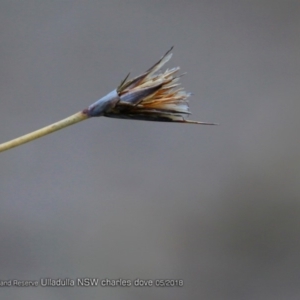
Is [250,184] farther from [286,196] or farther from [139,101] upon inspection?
[139,101]

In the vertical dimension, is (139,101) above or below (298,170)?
above

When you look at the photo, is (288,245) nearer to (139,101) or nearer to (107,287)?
(107,287)

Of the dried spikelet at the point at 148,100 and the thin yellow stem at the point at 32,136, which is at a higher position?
the dried spikelet at the point at 148,100

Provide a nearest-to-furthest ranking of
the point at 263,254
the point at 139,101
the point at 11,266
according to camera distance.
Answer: the point at 139,101 → the point at 11,266 → the point at 263,254

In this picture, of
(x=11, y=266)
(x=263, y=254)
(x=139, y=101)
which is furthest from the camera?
(x=263, y=254)

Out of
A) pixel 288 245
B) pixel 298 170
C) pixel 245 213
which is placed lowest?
pixel 288 245

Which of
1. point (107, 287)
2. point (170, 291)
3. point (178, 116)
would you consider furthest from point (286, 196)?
point (178, 116)

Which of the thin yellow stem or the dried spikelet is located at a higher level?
the dried spikelet

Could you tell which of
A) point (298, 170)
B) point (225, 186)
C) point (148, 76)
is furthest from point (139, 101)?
point (298, 170)

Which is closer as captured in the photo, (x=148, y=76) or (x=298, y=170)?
(x=148, y=76)
